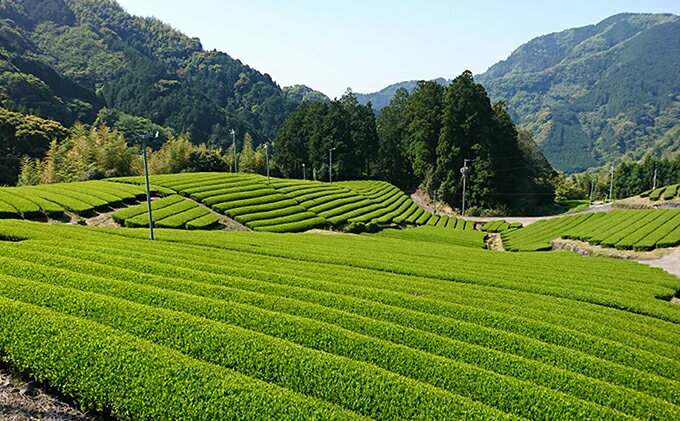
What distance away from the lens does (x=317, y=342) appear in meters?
8.90

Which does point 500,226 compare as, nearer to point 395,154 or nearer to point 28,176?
point 395,154

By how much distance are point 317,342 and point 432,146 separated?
67.9m

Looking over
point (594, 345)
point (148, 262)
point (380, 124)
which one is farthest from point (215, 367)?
point (380, 124)

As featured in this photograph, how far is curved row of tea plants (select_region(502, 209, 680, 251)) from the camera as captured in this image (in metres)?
31.0

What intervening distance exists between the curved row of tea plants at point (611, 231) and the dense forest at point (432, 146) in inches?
813

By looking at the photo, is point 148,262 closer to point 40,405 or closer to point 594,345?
point 40,405

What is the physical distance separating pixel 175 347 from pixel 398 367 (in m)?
4.65

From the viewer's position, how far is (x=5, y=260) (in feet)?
38.9

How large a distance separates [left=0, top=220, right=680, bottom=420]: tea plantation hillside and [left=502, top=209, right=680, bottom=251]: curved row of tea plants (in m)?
18.2

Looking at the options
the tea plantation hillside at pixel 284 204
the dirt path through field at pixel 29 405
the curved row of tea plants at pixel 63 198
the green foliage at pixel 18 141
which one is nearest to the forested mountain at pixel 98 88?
the green foliage at pixel 18 141

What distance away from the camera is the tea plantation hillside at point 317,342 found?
6.70 m

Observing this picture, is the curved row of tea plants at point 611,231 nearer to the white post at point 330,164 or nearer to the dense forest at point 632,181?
the white post at point 330,164

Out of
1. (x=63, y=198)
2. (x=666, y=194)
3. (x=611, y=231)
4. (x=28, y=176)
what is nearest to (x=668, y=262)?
(x=611, y=231)

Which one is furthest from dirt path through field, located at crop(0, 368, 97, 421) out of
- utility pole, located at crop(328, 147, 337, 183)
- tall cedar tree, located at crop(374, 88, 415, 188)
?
tall cedar tree, located at crop(374, 88, 415, 188)
